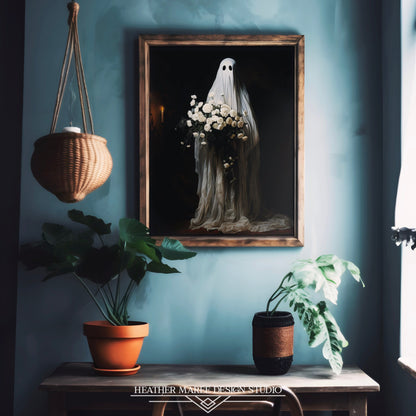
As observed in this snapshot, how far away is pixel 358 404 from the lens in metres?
1.92

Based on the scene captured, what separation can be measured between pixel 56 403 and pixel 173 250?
0.75m

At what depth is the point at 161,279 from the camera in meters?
2.33

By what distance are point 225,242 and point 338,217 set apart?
21.8 inches

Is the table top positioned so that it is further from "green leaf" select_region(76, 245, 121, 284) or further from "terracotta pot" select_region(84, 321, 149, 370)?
"green leaf" select_region(76, 245, 121, 284)

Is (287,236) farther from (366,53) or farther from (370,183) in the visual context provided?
(366,53)

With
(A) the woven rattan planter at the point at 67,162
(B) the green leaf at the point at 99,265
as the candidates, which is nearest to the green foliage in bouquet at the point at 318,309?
(B) the green leaf at the point at 99,265

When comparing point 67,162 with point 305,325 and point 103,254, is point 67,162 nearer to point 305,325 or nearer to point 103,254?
point 103,254

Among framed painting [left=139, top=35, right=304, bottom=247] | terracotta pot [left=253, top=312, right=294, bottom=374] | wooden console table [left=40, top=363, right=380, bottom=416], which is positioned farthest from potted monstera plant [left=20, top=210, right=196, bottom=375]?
terracotta pot [left=253, top=312, right=294, bottom=374]

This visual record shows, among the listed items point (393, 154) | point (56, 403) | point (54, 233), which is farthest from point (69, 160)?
point (393, 154)

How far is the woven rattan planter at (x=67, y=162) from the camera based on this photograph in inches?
70.7

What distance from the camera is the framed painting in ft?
7.61

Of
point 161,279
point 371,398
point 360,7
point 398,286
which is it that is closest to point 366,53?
point 360,7

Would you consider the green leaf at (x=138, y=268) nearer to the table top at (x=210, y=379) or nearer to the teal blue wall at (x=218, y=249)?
the teal blue wall at (x=218, y=249)

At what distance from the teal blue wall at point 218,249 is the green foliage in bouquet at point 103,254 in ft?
0.48
